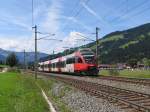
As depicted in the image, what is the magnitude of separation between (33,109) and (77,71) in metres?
38.3

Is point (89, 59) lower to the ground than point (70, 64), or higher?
higher

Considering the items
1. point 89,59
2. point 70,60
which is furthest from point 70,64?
point 89,59

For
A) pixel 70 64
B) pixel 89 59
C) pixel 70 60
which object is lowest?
pixel 70 64

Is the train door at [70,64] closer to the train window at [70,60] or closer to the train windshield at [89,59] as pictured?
the train window at [70,60]

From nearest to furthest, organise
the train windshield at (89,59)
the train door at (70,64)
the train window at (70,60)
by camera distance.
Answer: the train windshield at (89,59) < the train window at (70,60) < the train door at (70,64)

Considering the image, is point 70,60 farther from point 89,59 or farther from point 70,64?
point 89,59

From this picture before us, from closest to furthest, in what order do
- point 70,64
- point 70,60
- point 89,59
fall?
1. point 89,59
2. point 70,64
3. point 70,60

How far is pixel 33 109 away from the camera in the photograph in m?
15.5

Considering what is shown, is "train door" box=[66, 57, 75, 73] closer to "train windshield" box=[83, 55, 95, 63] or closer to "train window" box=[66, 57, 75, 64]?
"train window" box=[66, 57, 75, 64]

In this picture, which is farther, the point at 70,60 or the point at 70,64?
the point at 70,60

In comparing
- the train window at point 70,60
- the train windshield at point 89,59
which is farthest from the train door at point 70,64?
the train windshield at point 89,59

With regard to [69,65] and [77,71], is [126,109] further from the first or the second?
[69,65]

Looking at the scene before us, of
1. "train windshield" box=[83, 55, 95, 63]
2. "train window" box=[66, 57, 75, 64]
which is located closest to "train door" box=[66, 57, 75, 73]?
"train window" box=[66, 57, 75, 64]

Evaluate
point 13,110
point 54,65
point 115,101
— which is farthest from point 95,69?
point 13,110
